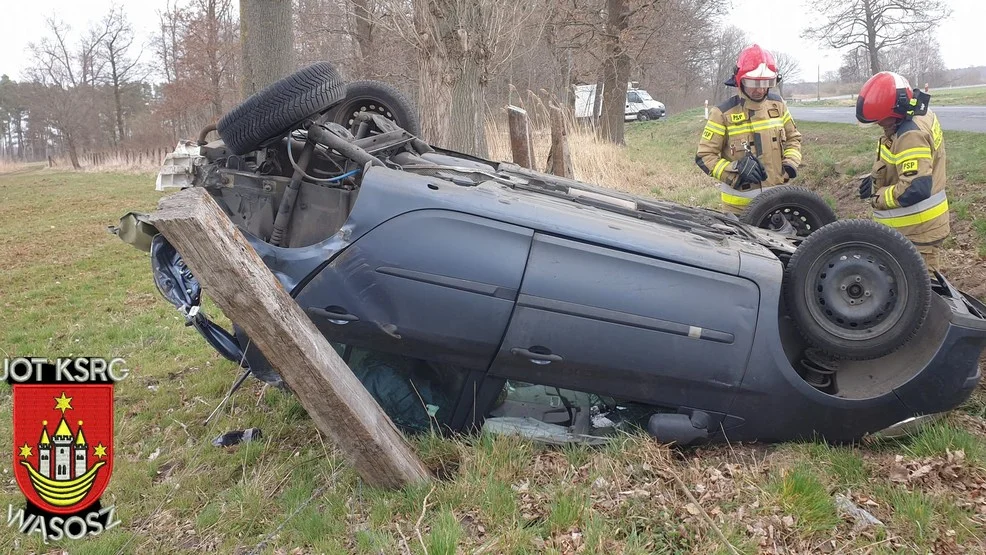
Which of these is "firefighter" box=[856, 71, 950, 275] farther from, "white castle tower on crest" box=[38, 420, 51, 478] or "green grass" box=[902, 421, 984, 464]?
"white castle tower on crest" box=[38, 420, 51, 478]

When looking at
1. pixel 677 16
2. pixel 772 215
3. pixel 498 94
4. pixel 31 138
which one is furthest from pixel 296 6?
pixel 31 138

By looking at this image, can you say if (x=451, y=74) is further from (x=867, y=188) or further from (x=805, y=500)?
(x=805, y=500)

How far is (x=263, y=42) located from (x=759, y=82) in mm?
4633

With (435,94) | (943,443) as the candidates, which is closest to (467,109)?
(435,94)

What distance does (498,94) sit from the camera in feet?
63.0

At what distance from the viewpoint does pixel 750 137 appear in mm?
5285

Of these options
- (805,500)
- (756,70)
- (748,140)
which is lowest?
(805,500)

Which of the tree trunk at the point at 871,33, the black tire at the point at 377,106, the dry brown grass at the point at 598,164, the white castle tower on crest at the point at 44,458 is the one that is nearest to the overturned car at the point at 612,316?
the white castle tower on crest at the point at 44,458

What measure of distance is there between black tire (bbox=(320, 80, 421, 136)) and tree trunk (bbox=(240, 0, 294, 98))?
2.44 m

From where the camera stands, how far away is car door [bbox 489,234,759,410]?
2881mm

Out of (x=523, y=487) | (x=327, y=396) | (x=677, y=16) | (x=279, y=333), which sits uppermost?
(x=677, y=16)

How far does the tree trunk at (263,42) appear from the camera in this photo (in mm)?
6711

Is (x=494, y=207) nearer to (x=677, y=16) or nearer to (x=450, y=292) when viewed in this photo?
(x=450, y=292)

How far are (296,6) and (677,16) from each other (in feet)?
39.0
